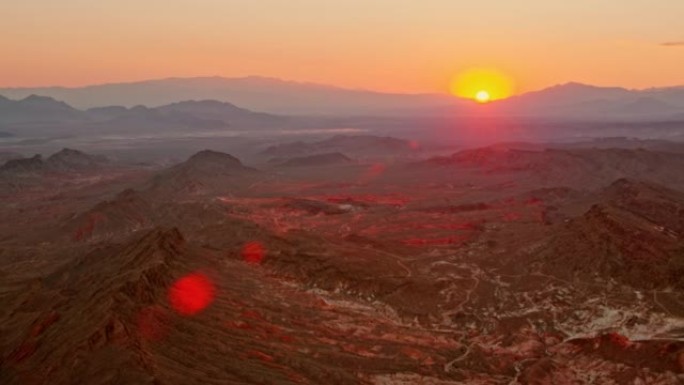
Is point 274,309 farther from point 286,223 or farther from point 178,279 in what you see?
point 286,223

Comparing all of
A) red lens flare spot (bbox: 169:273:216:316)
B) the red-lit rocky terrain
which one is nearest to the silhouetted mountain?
the red-lit rocky terrain

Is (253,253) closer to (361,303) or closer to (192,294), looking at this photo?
(361,303)

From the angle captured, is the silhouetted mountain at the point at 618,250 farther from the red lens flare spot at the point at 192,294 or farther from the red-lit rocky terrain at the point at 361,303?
the red lens flare spot at the point at 192,294

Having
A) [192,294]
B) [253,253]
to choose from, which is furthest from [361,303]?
[253,253]

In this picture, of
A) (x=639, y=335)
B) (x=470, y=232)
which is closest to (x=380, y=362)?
(x=639, y=335)

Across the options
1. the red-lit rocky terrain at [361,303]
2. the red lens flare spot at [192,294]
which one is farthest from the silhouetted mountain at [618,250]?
the red lens flare spot at [192,294]

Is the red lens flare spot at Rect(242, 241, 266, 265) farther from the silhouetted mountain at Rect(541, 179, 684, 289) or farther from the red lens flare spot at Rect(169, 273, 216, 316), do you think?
the silhouetted mountain at Rect(541, 179, 684, 289)
